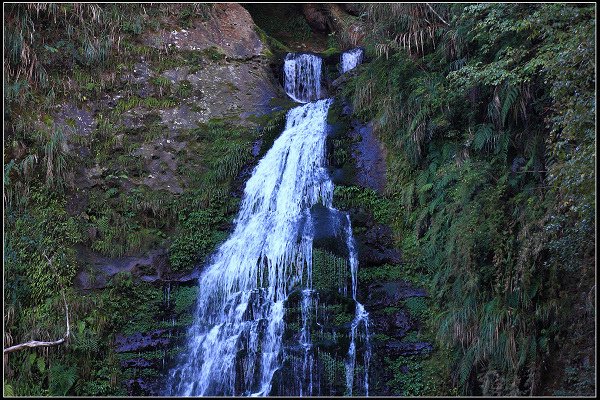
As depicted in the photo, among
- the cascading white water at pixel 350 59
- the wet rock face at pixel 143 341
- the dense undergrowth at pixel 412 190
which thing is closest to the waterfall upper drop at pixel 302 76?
the cascading white water at pixel 350 59

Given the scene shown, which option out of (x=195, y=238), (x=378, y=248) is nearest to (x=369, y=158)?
(x=378, y=248)

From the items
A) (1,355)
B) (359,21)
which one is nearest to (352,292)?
(1,355)

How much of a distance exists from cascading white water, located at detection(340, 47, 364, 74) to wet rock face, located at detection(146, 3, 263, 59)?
235 cm

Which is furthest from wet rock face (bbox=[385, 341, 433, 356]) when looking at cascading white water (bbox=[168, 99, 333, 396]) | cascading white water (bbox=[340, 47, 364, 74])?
cascading white water (bbox=[340, 47, 364, 74])

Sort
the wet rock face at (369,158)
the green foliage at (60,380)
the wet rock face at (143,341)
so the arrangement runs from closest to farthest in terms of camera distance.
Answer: the green foliage at (60,380) < the wet rock face at (143,341) < the wet rock face at (369,158)

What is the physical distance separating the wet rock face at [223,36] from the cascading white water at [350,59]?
235 cm

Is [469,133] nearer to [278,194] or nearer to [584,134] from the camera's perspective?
[584,134]

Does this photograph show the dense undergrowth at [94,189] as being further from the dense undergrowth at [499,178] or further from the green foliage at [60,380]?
the dense undergrowth at [499,178]

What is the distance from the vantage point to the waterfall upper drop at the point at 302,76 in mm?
14727

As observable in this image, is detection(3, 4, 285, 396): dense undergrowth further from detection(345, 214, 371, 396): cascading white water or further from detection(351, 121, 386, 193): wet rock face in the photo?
detection(345, 214, 371, 396): cascading white water

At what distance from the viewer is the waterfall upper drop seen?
580 inches

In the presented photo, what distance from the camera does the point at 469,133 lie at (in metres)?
8.87

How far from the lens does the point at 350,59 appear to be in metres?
15.3

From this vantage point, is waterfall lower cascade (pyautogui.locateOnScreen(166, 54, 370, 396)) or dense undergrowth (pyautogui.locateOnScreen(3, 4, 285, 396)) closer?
waterfall lower cascade (pyautogui.locateOnScreen(166, 54, 370, 396))
